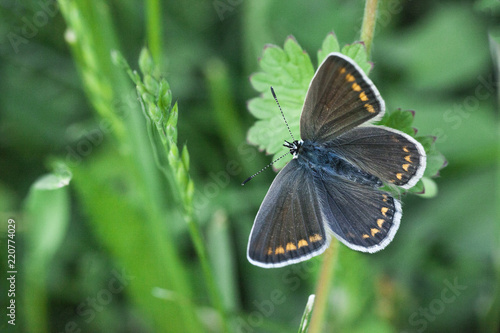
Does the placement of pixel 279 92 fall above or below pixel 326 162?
above

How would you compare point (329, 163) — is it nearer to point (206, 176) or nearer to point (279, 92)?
point (279, 92)

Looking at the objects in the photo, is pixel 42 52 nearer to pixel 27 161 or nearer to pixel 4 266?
pixel 27 161

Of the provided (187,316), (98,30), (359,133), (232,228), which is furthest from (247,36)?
(187,316)

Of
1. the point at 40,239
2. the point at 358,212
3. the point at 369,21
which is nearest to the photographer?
the point at 369,21
